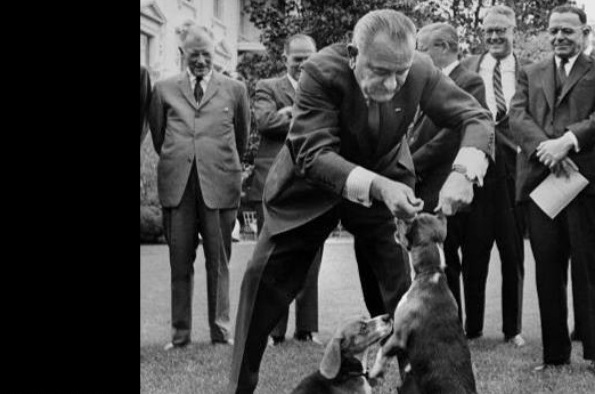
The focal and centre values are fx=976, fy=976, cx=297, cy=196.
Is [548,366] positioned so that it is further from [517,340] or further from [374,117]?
[374,117]

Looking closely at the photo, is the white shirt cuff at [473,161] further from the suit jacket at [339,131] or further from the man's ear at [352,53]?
the man's ear at [352,53]

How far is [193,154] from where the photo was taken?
7168 mm

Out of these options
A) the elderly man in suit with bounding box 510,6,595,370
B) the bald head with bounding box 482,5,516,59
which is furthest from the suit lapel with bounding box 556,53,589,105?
the bald head with bounding box 482,5,516,59

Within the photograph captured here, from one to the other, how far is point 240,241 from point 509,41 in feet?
43.7

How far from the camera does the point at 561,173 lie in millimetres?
5934

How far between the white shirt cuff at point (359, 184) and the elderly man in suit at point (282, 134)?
3.31m

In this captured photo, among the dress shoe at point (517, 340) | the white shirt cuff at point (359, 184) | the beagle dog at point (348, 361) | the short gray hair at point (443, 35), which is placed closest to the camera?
the white shirt cuff at point (359, 184)

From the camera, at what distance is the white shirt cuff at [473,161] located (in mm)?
4273

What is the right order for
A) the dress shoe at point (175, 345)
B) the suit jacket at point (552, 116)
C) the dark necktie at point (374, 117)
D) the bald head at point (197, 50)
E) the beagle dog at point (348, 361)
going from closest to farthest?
the dark necktie at point (374, 117) < the beagle dog at point (348, 361) < the suit jacket at point (552, 116) < the dress shoe at point (175, 345) < the bald head at point (197, 50)

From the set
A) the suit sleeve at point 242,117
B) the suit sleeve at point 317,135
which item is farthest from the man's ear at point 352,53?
the suit sleeve at point 242,117
